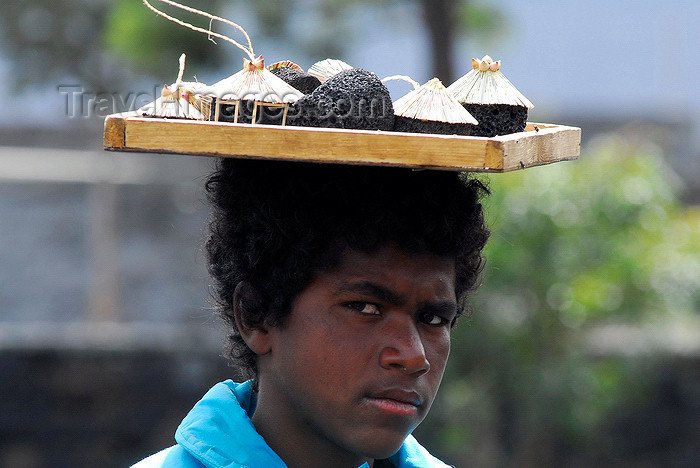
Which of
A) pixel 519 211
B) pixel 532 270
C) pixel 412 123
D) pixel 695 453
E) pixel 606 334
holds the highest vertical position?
pixel 412 123

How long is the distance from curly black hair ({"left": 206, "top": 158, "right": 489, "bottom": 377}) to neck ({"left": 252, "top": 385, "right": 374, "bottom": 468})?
0.69 ft

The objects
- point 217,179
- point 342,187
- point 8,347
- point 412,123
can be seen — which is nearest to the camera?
point 412,123

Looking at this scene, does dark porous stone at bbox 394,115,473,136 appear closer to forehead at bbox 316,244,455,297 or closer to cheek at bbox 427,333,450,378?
forehead at bbox 316,244,455,297

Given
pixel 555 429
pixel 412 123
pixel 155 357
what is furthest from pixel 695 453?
pixel 412 123

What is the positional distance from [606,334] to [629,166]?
0.86 m

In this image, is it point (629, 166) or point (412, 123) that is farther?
point (629, 166)

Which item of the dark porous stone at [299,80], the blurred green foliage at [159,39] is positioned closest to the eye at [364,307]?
the dark porous stone at [299,80]

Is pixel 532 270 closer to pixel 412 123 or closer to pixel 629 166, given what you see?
pixel 629 166

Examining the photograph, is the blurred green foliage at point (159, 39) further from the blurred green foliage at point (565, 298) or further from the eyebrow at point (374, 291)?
the eyebrow at point (374, 291)

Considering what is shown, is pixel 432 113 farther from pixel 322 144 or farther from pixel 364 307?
pixel 364 307

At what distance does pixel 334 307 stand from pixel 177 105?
49 centimetres

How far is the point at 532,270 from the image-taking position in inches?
186

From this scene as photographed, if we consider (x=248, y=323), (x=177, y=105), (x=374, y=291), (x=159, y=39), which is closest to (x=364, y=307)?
(x=374, y=291)

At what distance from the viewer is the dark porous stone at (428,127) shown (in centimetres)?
169
